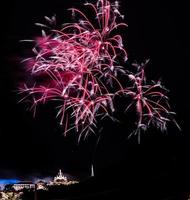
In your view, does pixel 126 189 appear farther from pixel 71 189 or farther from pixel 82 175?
pixel 82 175

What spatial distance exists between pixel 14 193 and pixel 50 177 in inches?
1096

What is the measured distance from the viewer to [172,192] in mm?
11367

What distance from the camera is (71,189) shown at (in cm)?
1725

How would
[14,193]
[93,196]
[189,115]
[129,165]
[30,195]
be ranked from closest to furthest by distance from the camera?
1. [93,196]
2. [129,165]
3. [30,195]
4. [14,193]
5. [189,115]

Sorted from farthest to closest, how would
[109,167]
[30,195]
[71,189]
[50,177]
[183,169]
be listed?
[50,177] < [30,195] < [71,189] < [109,167] < [183,169]

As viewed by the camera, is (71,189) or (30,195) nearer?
(71,189)

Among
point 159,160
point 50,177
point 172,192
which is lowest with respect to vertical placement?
point 172,192

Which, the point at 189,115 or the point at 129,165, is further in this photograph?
the point at 189,115

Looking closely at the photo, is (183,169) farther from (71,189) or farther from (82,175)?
(82,175)

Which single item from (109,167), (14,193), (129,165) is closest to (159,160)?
(129,165)

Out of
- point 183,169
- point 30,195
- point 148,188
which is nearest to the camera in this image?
point 183,169

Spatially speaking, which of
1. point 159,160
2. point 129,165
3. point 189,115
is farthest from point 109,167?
point 189,115

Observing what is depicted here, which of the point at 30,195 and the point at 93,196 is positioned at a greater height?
the point at 30,195

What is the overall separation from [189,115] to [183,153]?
69.4 feet
